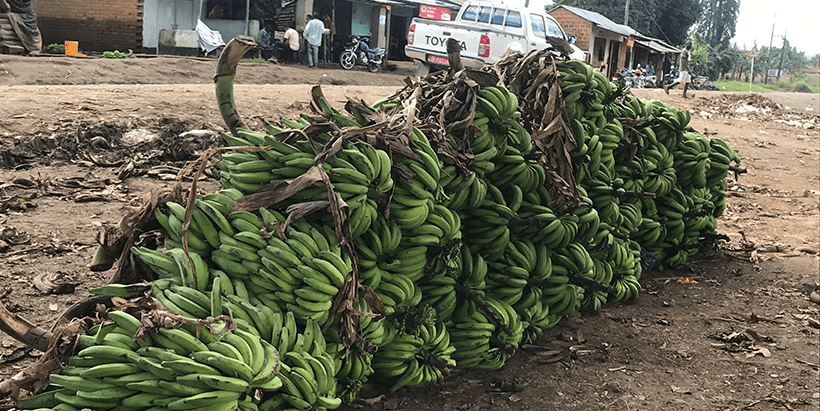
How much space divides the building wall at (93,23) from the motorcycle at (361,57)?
6027 mm

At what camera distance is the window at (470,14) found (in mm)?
17531

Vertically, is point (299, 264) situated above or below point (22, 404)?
above

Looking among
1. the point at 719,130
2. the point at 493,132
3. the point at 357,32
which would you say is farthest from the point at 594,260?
the point at 357,32

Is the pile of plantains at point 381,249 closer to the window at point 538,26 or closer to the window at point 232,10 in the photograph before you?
the window at point 538,26

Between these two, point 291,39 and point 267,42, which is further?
point 267,42

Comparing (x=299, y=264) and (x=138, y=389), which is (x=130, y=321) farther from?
(x=299, y=264)

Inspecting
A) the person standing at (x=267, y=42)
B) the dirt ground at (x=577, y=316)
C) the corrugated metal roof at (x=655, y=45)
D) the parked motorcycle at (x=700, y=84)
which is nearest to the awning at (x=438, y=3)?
the person standing at (x=267, y=42)

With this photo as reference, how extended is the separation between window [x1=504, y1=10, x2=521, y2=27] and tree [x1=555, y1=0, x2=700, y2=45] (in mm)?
27018

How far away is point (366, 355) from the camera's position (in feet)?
9.27

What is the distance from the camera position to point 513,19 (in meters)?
17.0

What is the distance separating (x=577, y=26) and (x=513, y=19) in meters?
18.3

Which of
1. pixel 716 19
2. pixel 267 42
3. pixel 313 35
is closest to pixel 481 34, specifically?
pixel 313 35

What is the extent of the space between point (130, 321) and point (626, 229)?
3381 millimetres

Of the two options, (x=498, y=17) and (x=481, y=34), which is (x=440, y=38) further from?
(x=498, y=17)
